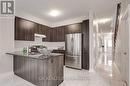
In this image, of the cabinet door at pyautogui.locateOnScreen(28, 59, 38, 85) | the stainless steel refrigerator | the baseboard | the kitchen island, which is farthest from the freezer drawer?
the baseboard

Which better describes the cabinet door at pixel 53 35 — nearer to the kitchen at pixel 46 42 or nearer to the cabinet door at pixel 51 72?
the kitchen at pixel 46 42

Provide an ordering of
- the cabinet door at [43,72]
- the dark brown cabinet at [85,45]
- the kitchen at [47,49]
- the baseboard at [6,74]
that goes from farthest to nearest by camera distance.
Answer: the dark brown cabinet at [85,45], the baseboard at [6,74], the kitchen at [47,49], the cabinet door at [43,72]

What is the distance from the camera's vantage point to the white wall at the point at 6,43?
11.5 ft

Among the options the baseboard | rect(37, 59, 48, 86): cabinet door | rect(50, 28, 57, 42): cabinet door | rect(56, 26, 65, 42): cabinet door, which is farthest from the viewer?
rect(50, 28, 57, 42): cabinet door

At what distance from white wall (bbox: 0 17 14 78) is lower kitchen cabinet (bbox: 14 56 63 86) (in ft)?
2.12

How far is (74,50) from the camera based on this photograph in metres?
4.85

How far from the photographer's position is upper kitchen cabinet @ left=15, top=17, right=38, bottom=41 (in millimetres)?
4070

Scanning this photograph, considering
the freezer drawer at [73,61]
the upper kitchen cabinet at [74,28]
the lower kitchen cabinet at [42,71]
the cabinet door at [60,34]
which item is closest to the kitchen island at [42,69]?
the lower kitchen cabinet at [42,71]

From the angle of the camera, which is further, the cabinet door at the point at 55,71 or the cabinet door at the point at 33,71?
the cabinet door at the point at 33,71

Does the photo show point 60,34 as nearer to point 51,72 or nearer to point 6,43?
point 6,43

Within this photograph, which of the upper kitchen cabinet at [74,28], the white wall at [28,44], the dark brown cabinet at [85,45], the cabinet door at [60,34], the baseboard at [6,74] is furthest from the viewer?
the cabinet door at [60,34]

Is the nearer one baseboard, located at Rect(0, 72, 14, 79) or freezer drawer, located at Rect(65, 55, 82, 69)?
baseboard, located at Rect(0, 72, 14, 79)

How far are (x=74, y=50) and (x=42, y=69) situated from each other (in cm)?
257

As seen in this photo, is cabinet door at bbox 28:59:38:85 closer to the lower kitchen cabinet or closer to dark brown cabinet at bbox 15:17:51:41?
the lower kitchen cabinet
